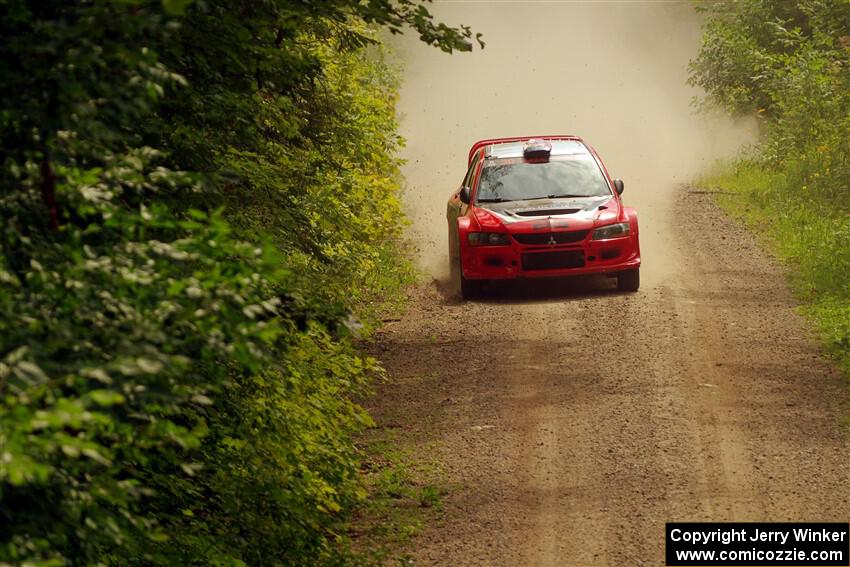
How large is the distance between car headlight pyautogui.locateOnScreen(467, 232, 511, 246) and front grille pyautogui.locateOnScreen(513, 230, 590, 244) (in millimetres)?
263

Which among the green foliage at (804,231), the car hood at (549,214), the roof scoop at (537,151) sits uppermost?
the roof scoop at (537,151)

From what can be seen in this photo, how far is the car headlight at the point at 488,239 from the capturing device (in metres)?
15.1

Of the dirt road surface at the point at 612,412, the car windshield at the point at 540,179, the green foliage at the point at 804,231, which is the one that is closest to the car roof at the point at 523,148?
the car windshield at the point at 540,179

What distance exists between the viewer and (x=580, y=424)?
35.6ft

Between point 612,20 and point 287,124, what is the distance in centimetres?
4822

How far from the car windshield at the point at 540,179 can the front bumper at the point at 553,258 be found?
93cm

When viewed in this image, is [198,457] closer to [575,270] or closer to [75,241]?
[75,241]

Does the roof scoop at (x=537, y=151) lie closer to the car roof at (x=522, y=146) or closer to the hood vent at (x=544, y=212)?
the car roof at (x=522, y=146)

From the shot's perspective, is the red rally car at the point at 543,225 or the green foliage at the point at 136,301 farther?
the red rally car at the point at 543,225

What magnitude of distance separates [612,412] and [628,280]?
15.9ft

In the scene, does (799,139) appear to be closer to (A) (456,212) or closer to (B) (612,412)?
(A) (456,212)

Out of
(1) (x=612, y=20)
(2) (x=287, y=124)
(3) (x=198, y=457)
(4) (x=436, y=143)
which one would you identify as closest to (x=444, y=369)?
(2) (x=287, y=124)

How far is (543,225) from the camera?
15078 mm

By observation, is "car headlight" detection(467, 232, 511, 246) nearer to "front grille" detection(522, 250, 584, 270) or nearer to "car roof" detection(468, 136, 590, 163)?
"front grille" detection(522, 250, 584, 270)
